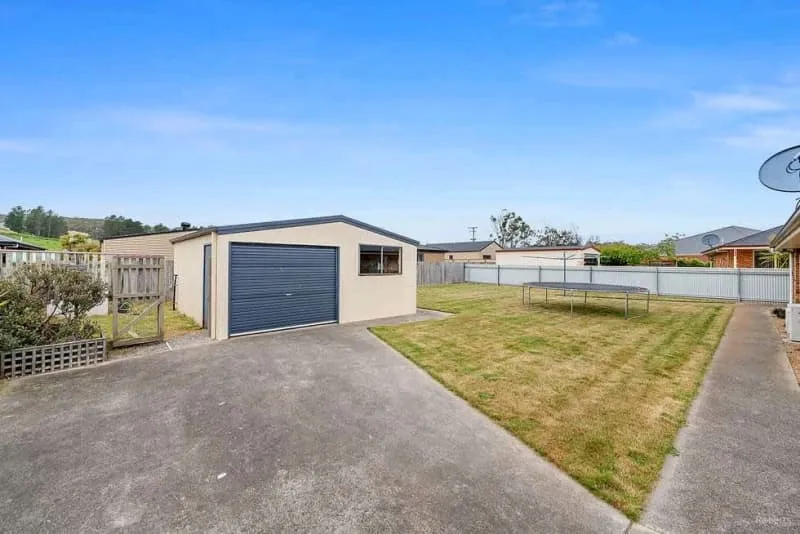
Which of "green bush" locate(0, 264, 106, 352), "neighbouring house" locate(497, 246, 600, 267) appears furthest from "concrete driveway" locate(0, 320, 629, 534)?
"neighbouring house" locate(497, 246, 600, 267)

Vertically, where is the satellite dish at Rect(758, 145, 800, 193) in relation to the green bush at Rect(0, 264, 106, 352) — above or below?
above

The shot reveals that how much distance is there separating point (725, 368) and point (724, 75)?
9.19 metres

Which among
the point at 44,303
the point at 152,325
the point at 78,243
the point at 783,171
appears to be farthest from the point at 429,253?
the point at 44,303

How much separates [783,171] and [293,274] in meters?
9.46

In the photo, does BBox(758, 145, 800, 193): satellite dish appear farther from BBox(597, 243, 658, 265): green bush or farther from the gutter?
BBox(597, 243, 658, 265): green bush

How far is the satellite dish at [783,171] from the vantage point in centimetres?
530

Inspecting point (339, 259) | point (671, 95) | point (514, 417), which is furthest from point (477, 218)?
point (514, 417)

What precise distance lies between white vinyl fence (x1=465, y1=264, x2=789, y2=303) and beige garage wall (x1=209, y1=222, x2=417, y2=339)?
12.7 meters

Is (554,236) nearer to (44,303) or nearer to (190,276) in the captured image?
(190,276)

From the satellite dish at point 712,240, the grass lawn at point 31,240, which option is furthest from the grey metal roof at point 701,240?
the grass lawn at point 31,240

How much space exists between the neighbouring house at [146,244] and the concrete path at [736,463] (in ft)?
51.9

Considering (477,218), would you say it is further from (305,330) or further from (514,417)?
(514,417)

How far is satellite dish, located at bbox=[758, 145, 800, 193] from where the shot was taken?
17.4 ft

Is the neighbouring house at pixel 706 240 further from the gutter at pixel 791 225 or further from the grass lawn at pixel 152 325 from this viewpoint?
the grass lawn at pixel 152 325
